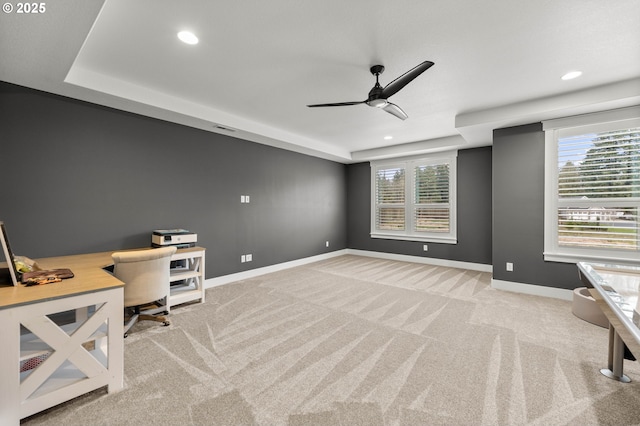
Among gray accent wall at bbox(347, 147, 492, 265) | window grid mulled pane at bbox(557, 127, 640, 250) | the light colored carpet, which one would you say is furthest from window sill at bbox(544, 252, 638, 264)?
gray accent wall at bbox(347, 147, 492, 265)

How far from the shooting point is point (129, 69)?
270 centimetres

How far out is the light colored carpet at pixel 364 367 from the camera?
1.61 meters

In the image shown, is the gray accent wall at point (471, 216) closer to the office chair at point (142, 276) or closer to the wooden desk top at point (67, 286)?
the office chair at point (142, 276)

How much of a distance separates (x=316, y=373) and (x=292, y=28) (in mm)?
2766

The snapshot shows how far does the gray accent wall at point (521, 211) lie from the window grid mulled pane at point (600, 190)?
279 millimetres

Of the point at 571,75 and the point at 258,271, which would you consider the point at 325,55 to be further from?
the point at 258,271

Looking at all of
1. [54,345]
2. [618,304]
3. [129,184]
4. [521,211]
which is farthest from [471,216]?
[54,345]

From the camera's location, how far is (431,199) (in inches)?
237

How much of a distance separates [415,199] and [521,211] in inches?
96.2

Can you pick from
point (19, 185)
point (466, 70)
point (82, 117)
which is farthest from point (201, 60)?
point (466, 70)

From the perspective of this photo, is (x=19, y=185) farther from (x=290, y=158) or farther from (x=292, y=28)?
(x=290, y=158)

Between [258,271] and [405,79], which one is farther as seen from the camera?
[258,271]

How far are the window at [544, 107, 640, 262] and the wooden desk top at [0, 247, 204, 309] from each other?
5.33m

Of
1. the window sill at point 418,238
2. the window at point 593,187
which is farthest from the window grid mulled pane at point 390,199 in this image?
the window at point 593,187
